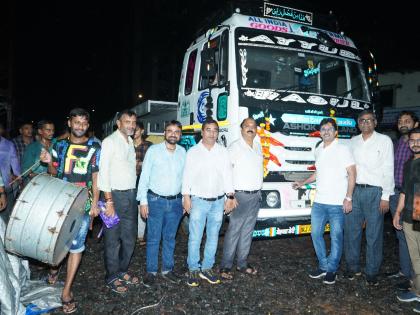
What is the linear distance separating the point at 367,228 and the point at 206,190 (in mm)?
2136

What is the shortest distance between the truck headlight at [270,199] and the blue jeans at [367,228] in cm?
93

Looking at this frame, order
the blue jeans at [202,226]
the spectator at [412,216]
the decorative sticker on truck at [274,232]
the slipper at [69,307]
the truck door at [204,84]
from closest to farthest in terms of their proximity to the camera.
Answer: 1. the slipper at [69,307]
2. the spectator at [412,216]
3. the blue jeans at [202,226]
4. the decorative sticker on truck at [274,232]
5. the truck door at [204,84]

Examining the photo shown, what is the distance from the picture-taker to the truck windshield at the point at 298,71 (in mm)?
4730

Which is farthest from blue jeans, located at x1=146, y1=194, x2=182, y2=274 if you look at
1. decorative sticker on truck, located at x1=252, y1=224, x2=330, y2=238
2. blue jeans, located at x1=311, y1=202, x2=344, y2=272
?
blue jeans, located at x1=311, y1=202, x2=344, y2=272

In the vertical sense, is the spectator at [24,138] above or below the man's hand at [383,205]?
above

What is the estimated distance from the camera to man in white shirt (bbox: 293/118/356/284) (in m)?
4.04

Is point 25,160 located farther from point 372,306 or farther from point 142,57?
point 142,57

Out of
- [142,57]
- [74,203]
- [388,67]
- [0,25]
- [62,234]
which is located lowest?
[62,234]

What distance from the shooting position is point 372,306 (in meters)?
3.66

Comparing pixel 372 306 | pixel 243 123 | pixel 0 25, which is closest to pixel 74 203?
pixel 243 123

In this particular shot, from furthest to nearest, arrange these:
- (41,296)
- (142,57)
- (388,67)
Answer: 1. (142,57)
2. (388,67)
3. (41,296)

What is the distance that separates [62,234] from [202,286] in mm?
1848

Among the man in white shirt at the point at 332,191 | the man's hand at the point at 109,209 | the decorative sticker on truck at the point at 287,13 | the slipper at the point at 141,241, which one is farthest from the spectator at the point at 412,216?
the slipper at the point at 141,241

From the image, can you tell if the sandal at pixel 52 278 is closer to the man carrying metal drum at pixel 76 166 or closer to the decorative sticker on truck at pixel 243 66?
the man carrying metal drum at pixel 76 166
